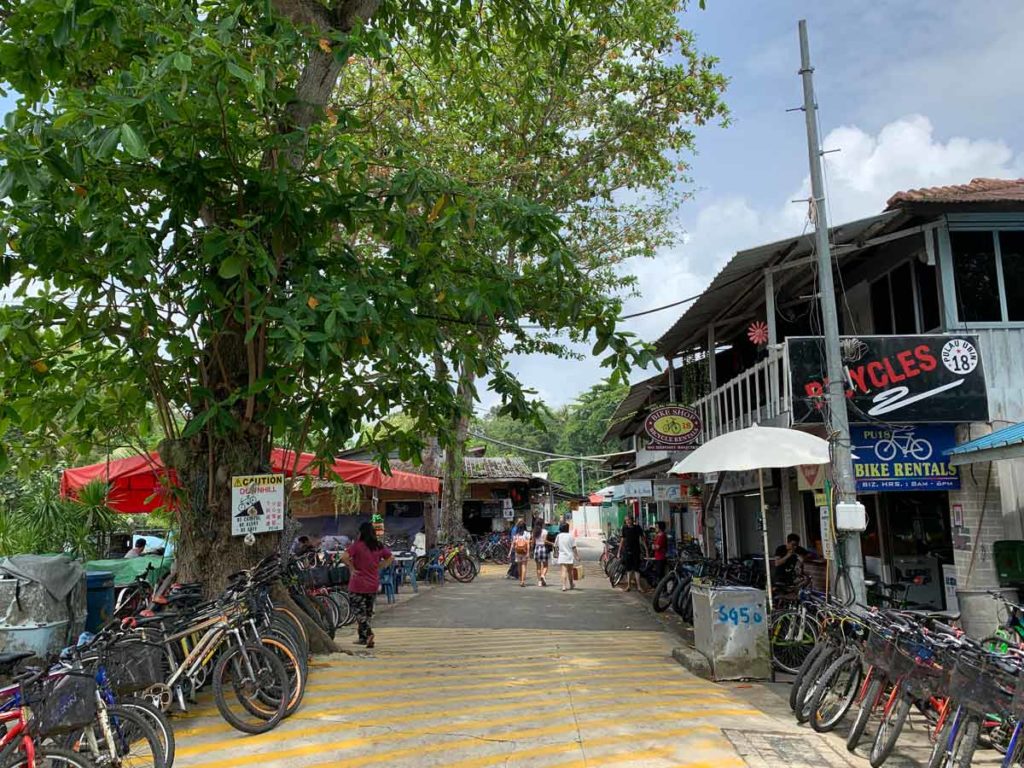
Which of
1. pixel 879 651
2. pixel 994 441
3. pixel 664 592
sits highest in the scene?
A: pixel 994 441

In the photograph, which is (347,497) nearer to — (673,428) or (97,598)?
(673,428)

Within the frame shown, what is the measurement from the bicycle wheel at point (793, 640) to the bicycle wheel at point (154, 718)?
19.4 ft

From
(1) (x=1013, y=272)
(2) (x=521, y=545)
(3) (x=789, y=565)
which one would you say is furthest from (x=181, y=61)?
(2) (x=521, y=545)

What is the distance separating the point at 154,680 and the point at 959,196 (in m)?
9.86

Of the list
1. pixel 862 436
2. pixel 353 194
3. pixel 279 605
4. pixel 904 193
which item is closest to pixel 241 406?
pixel 279 605

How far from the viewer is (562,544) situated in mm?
16812

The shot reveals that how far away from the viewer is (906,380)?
374 inches

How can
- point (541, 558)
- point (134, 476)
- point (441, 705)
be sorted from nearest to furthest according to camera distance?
point (441, 705) < point (134, 476) < point (541, 558)

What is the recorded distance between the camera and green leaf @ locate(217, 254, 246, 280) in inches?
228

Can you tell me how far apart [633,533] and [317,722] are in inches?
451

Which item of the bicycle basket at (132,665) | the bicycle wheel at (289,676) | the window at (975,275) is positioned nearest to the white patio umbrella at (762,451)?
the window at (975,275)

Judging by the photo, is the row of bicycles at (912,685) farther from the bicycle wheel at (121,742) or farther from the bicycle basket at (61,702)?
the bicycle basket at (61,702)

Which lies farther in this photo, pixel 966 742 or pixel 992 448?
pixel 992 448

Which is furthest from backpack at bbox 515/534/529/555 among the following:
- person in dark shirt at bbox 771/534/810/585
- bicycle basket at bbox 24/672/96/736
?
bicycle basket at bbox 24/672/96/736
